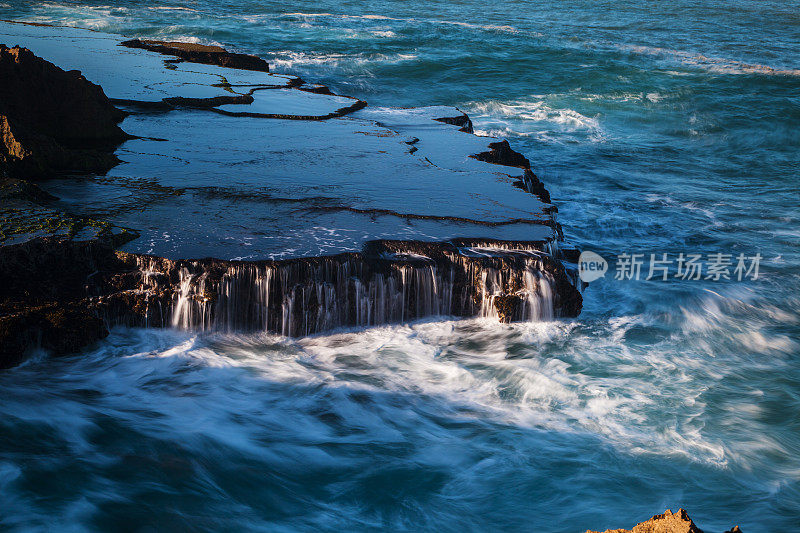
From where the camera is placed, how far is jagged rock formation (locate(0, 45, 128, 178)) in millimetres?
4895

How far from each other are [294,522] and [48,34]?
1066 centimetres

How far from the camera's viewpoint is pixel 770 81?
14.7 meters


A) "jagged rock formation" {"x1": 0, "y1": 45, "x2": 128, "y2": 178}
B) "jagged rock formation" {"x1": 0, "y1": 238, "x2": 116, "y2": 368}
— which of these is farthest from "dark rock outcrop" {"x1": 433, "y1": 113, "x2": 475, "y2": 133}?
"jagged rock formation" {"x1": 0, "y1": 238, "x2": 116, "y2": 368}

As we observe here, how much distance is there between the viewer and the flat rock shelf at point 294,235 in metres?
4.06

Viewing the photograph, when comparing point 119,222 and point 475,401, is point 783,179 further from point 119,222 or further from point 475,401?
point 119,222

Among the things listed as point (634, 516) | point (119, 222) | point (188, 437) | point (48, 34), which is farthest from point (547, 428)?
point (48, 34)

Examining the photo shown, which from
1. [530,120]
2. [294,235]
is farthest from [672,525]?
[530,120]

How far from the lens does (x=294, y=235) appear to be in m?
4.39

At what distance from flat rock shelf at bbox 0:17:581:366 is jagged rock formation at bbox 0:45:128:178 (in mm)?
178

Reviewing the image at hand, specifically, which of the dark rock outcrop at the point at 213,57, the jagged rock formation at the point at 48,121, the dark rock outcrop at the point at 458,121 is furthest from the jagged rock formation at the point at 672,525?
the dark rock outcrop at the point at 213,57

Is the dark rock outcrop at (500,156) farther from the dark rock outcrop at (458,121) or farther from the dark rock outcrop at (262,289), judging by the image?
the dark rock outcrop at (262,289)

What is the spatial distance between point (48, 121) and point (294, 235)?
267cm

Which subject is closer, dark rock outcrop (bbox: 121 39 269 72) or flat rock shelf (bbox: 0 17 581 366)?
flat rock shelf (bbox: 0 17 581 366)

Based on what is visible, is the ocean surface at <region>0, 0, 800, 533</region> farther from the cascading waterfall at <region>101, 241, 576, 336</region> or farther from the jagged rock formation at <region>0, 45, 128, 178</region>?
the jagged rock formation at <region>0, 45, 128, 178</region>
